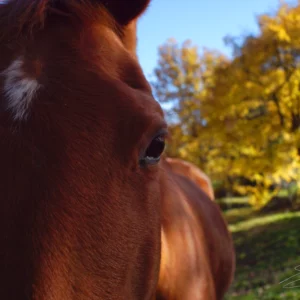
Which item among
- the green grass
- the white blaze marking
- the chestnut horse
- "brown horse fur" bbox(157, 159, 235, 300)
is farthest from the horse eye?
the green grass

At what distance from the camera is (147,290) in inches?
68.2

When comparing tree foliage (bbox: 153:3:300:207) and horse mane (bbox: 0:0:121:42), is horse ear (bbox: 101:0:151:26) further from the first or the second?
tree foliage (bbox: 153:3:300:207)

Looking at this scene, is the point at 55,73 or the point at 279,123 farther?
the point at 279,123

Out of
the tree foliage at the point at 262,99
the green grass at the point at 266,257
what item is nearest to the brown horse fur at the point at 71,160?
the green grass at the point at 266,257

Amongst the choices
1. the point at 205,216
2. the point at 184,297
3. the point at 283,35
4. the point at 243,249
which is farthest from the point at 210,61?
the point at 184,297

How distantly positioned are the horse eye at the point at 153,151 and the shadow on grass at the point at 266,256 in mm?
5061

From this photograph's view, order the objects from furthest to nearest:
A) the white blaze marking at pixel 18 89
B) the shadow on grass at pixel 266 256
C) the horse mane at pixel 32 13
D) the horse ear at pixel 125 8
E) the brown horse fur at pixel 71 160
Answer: the shadow on grass at pixel 266 256
the horse ear at pixel 125 8
the horse mane at pixel 32 13
the white blaze marking at pixel 18 89
the brown horse fur at pixel 71 160

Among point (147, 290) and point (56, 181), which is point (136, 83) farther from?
point (147, 290)

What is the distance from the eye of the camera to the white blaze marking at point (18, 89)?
1.31 meters

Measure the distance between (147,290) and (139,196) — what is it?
18.9 inches

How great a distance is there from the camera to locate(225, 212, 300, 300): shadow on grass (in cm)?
791

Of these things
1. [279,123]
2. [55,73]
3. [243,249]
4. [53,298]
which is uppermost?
[55,73]

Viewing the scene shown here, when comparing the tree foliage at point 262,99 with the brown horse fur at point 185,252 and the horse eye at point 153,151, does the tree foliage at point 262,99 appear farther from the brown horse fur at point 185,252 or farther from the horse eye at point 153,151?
the horse eye at point 153,151

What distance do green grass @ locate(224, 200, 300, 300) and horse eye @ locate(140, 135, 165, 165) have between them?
16.4 feet
